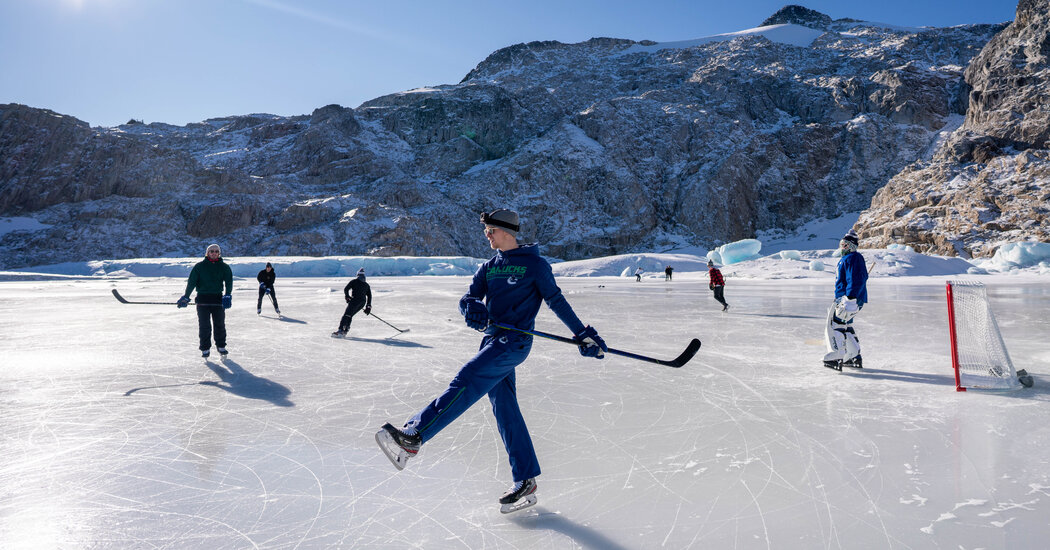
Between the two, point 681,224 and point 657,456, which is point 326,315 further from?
point 681,224

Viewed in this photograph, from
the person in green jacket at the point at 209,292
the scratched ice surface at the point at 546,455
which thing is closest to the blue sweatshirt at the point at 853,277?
the scratched ice surface at the point at 546,455

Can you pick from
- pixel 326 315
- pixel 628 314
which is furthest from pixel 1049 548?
pixel 326 315

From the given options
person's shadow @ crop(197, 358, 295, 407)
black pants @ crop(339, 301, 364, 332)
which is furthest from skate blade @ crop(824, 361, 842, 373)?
black pants @ crop(339, 301, 364, 332)

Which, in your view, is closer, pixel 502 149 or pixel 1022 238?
pixel 1022 238

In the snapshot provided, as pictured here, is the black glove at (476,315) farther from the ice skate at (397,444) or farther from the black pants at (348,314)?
the black pants at (348,314)

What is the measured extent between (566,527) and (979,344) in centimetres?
613

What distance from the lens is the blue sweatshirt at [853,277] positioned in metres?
6.37

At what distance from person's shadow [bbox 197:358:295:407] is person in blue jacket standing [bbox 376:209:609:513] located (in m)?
3.16

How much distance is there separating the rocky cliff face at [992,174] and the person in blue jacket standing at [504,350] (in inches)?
2202

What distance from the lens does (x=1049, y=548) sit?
101 inches

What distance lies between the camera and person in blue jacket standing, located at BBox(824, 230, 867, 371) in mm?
6379

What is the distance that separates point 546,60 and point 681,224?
6831 cm

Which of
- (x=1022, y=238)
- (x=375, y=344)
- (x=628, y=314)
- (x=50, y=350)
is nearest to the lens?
(x=50, y=350)

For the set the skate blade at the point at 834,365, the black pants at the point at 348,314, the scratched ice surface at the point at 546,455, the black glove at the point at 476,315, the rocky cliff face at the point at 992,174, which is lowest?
the skate blade at the point at 834,365
